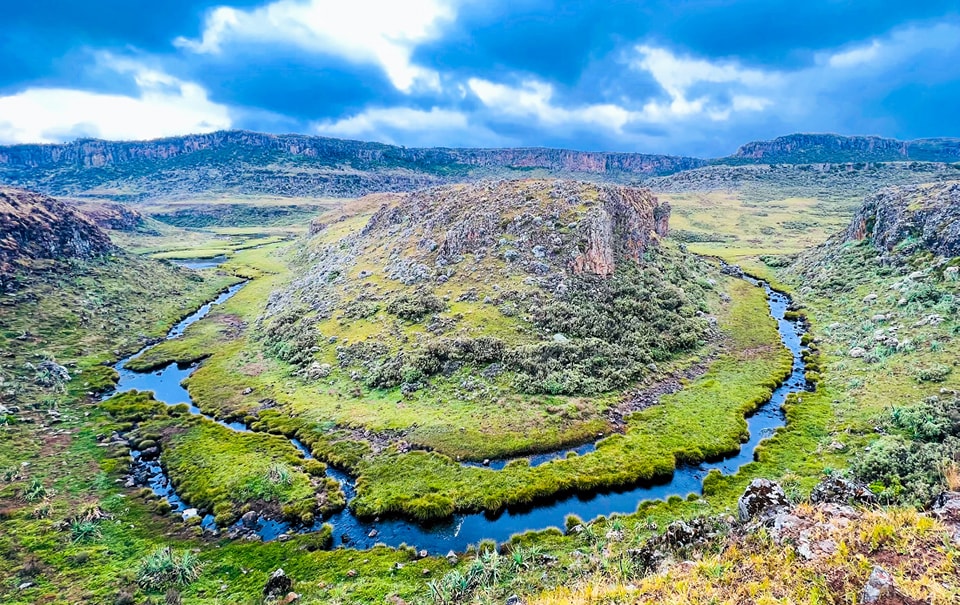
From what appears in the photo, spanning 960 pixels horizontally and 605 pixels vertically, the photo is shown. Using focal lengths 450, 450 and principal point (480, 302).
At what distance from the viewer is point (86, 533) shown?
2941cm

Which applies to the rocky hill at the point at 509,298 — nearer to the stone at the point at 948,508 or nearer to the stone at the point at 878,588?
the stone at the point at 948,508

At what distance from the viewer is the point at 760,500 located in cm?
2252

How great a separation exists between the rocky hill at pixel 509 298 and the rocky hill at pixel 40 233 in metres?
43.2

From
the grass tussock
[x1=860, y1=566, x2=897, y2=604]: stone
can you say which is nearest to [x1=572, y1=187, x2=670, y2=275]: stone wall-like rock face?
the grass tussock

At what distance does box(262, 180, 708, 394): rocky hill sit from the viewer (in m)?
49.9

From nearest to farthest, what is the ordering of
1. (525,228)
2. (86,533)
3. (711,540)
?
(711,540), (86,533), (525,228)

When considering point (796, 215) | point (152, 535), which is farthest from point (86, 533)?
point (796, 215)

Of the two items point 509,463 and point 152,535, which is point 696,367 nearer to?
point 509,463

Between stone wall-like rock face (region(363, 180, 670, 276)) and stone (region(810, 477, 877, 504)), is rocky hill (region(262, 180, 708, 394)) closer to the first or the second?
stone wall-like rock face (region(363, 180, 670, 276))

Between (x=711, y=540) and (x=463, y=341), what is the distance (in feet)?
111

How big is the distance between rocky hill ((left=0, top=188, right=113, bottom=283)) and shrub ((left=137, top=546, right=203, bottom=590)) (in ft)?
241

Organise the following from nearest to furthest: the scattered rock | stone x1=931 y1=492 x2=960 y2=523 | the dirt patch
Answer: stone x1=931 y1=492 x2=960 y2=523, the scattered rock, the dirt patch

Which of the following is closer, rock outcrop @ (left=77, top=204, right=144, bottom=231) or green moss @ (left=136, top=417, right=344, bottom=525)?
green moss @ (left=136, top=417, right=344, bottom=525)

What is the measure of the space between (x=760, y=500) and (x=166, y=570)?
108ft
